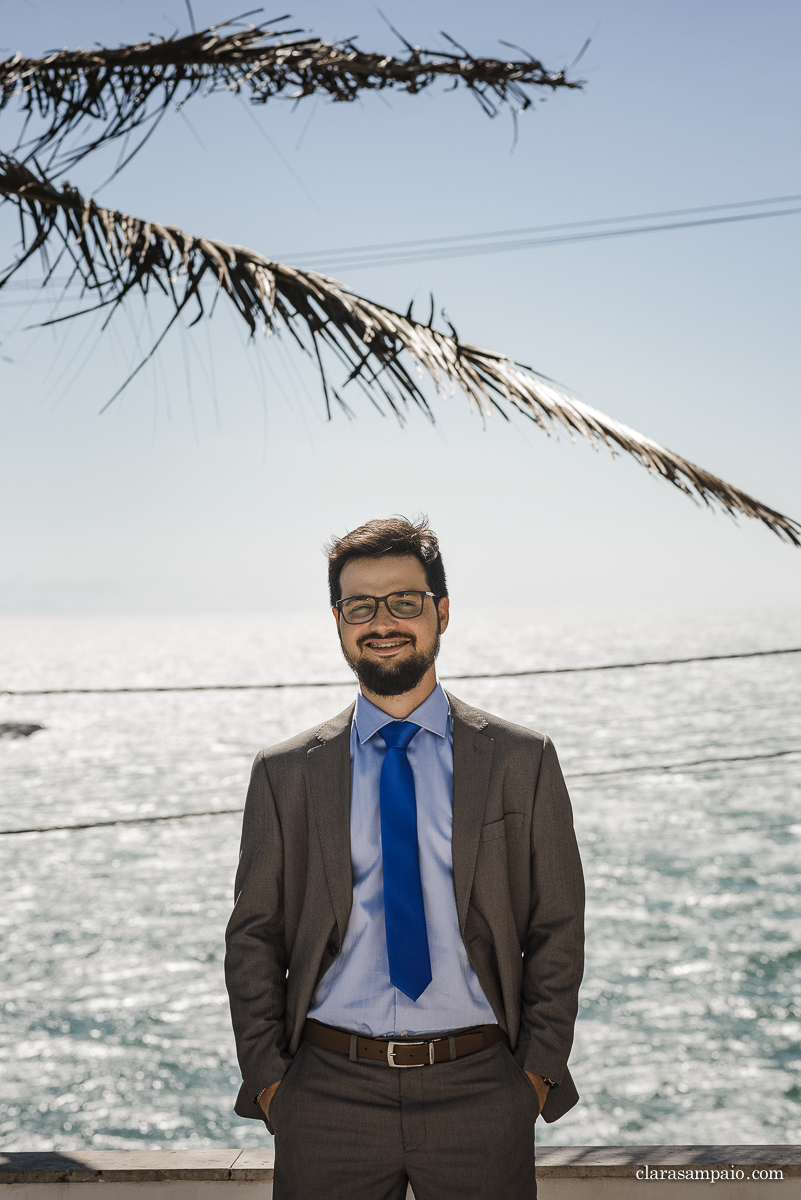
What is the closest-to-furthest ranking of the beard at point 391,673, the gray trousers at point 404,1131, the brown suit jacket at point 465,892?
the gray trousers at point 404,1131, the brown suit jacket at point 465,892, the beard at point 391,673

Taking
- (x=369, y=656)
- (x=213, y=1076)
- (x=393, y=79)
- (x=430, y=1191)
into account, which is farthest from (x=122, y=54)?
(x=213, y=1076)

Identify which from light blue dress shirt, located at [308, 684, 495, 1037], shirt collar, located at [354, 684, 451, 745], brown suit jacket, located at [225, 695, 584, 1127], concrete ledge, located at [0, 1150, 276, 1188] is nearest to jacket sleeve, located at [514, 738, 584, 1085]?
brown suit jacket, located at [225, 695, 584, 1127]

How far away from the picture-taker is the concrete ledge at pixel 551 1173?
7.92 feet

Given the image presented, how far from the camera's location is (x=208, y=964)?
17.6 metres

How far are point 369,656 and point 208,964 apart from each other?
57.1ft

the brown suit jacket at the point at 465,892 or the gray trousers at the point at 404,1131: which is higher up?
the brown suit jacket at the point at 465,892

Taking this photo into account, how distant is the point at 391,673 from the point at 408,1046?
72cm

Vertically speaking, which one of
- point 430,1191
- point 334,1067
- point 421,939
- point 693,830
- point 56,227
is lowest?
point 693,830

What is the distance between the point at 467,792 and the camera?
74.2 inches

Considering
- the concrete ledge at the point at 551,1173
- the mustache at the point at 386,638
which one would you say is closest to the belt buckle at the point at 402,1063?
the mustache at the point at 386,638

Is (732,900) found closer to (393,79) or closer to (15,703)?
(393,79)

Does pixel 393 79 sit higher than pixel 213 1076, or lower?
higher

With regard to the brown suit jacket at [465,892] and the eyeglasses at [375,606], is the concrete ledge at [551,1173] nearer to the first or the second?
the brown suit jacket at [465,892]

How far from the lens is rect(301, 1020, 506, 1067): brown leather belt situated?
1741mm
